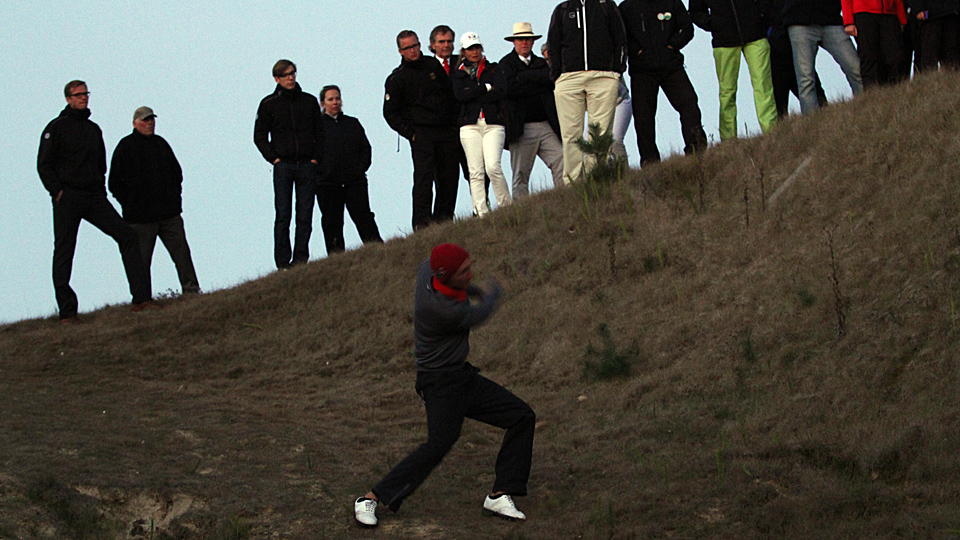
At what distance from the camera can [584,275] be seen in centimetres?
1055

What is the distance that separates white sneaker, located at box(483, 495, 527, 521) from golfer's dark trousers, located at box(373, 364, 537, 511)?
0.18ft

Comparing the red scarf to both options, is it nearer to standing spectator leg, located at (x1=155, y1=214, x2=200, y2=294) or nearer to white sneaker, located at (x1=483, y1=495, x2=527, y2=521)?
white sneaker, located at (x1=483, y1=495, x2=527, y2=521)

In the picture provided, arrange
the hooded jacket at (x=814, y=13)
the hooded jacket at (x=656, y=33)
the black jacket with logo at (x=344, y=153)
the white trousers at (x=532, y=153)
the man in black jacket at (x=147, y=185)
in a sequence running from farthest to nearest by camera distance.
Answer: the black jacket with logo at (x=344, y=153) → the man in black jacket at (x=147, y=185) → the white trousers at (x=532, y=153) → the hooded jacket at (x=656, y=33) → the hooded jacket at (x=814, y=13)

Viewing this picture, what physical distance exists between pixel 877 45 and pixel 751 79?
1371 mm

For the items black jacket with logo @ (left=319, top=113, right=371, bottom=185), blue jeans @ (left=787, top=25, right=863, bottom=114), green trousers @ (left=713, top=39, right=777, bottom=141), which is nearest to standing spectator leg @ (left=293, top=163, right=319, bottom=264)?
black jacket with logo @ (left=319, top=113, right=371, bottom=185)

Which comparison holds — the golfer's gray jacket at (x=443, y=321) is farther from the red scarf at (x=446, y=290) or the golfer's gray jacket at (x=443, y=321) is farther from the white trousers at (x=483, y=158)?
the white trousers at (x=483, y=158)

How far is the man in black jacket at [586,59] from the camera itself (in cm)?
1114

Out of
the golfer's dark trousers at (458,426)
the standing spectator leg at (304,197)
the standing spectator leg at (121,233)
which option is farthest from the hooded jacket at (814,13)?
the standing spectator leg at (121,233)

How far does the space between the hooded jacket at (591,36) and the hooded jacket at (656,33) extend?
21 centimetres

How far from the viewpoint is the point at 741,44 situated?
1109 centimetres

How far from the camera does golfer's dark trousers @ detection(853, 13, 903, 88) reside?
34.5 ft

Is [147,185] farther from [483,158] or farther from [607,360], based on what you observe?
[607,360]

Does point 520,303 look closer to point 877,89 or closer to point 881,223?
point 881,223

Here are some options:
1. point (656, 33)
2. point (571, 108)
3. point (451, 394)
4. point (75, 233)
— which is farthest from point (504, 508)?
point (75, 233)
